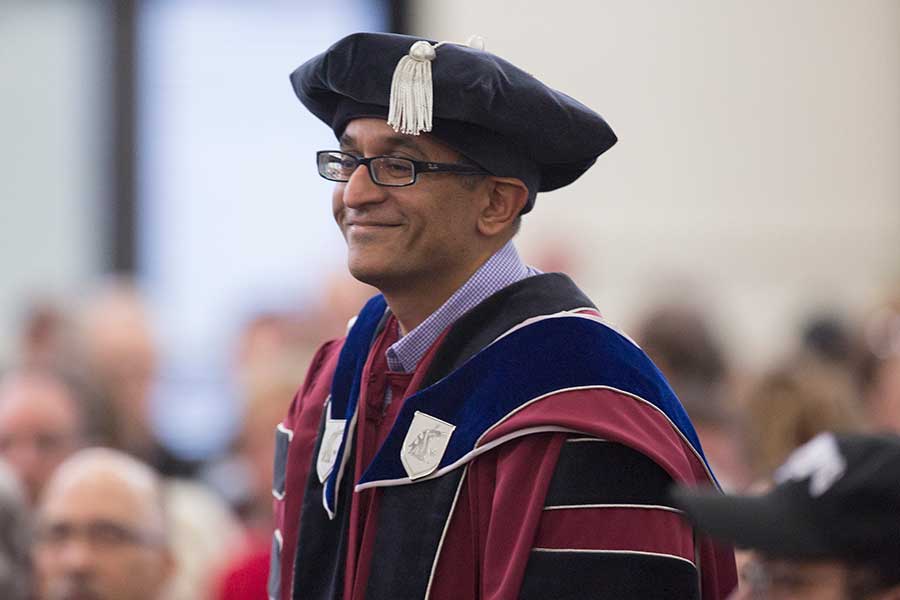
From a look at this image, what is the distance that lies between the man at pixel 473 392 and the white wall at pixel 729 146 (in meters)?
6.97

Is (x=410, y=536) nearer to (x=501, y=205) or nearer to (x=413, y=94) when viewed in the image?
(x=501, y=205)

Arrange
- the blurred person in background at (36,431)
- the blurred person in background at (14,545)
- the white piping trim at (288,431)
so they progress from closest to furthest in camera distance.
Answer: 1. the white piping trim at (288,431)
2. the blurred person in background at (14,545)
3. the blurred person in background at (36,431)

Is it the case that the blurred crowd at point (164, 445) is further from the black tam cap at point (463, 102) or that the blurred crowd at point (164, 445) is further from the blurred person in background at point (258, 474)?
the black tam cap at point (463, 102)

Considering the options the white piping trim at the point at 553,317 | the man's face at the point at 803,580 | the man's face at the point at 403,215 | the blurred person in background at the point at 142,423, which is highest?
the man's face at the point at 403,215

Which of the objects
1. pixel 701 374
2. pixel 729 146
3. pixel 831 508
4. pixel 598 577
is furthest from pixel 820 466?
pixel 729 146

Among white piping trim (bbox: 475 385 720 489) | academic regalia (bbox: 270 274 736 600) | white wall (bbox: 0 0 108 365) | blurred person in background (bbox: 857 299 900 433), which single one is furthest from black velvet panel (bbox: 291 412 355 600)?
white wall (bbox: 0 0 108 365)

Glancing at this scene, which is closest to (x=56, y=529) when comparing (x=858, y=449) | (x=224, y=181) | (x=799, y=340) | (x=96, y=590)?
(x=96, y=590)

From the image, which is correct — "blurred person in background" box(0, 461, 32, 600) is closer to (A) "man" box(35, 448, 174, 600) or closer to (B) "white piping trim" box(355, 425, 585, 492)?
(A) "man" box(35, 448, 174, 600)

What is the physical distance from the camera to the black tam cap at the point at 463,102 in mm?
2879

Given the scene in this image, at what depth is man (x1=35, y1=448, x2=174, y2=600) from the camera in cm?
439

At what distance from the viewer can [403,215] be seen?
9.72 feet

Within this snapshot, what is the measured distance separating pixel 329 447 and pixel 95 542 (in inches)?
59.4

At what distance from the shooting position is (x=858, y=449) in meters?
2.26

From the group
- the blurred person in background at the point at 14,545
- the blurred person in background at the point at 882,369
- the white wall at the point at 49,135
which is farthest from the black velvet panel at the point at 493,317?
the white wall at the point at 49,135
